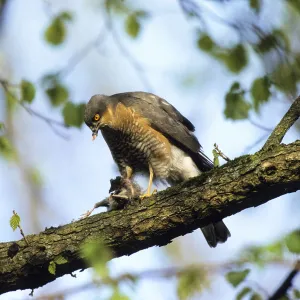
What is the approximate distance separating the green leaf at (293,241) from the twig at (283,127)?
30.7 inches

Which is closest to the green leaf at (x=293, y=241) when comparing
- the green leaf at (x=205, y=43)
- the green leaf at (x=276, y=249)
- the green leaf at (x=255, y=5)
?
the green leaf at (x=276, y=249)

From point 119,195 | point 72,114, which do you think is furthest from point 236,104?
point 72,114

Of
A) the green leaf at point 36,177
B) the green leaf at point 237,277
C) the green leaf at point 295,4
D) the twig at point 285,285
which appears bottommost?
the twig at point 285,285

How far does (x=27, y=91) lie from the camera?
216 inches

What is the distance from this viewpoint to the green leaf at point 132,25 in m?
6.11

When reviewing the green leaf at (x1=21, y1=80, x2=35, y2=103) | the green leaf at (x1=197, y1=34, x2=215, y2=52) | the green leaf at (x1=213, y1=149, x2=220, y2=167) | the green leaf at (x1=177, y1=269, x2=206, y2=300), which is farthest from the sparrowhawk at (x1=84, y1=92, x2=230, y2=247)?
the green leaf at (x1=177, y1=269, x2=206, y2=300)

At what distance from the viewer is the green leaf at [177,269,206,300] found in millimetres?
4297

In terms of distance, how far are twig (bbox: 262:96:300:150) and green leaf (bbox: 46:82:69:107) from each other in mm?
2289

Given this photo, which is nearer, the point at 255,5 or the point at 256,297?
the point at 256,297

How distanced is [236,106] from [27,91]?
1891 millimetres

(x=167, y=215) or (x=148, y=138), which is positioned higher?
(x=148, y=138)

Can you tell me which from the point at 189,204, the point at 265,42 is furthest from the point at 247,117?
the point at 189,204

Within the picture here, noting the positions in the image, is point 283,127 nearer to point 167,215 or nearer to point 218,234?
point 167,215

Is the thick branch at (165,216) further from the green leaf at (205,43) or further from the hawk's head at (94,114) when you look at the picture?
the hawk's head at (94,114)
